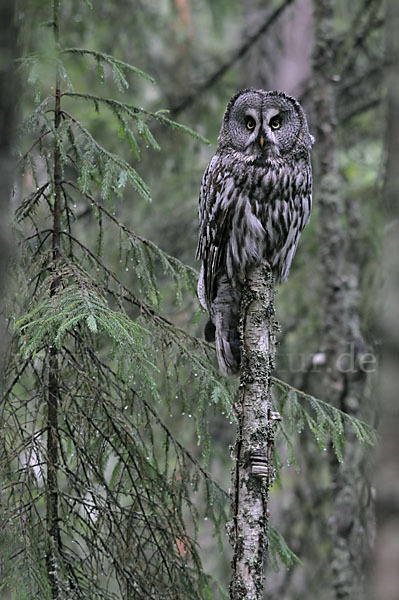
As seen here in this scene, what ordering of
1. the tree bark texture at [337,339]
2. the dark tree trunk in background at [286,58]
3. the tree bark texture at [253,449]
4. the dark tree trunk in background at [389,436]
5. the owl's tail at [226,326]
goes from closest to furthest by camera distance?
the dark tree trunk in background at [389,436]
the tree bark texture at [253,449]
the owl's tail at [226,326]
the tree bark texture at [337,339]
the dark tree trunk in background at [286,58]

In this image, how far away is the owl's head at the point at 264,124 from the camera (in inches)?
146

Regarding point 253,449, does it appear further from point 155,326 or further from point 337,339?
point 337,339

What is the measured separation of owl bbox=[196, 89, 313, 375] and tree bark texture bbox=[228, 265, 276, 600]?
0.53 m

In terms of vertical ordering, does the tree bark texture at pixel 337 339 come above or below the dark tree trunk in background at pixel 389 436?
above

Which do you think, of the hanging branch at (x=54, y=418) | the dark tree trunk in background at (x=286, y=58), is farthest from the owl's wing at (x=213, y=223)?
the dark tree trunk in background at (x=286, y=58)

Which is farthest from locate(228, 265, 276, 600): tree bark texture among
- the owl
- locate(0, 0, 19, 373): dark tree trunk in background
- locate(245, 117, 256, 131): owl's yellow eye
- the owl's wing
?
locate(0, 0, 19, 373): dark tree trunk in background

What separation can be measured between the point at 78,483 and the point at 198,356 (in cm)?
77

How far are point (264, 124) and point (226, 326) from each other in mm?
1011

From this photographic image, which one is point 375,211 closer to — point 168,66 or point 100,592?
point 168,66

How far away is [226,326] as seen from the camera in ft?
12.3

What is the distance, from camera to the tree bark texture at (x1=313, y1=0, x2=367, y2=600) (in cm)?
503

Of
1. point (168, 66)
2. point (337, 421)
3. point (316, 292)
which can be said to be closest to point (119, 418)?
point (337, 421)

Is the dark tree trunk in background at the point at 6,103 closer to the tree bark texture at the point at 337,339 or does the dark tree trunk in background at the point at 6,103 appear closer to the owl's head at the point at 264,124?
the owl's head at the point at 264,124

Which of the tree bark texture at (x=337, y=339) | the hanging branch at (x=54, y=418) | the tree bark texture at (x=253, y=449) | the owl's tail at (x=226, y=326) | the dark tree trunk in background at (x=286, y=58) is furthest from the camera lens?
the dark tree trunk in background at (x=286, y=58)
